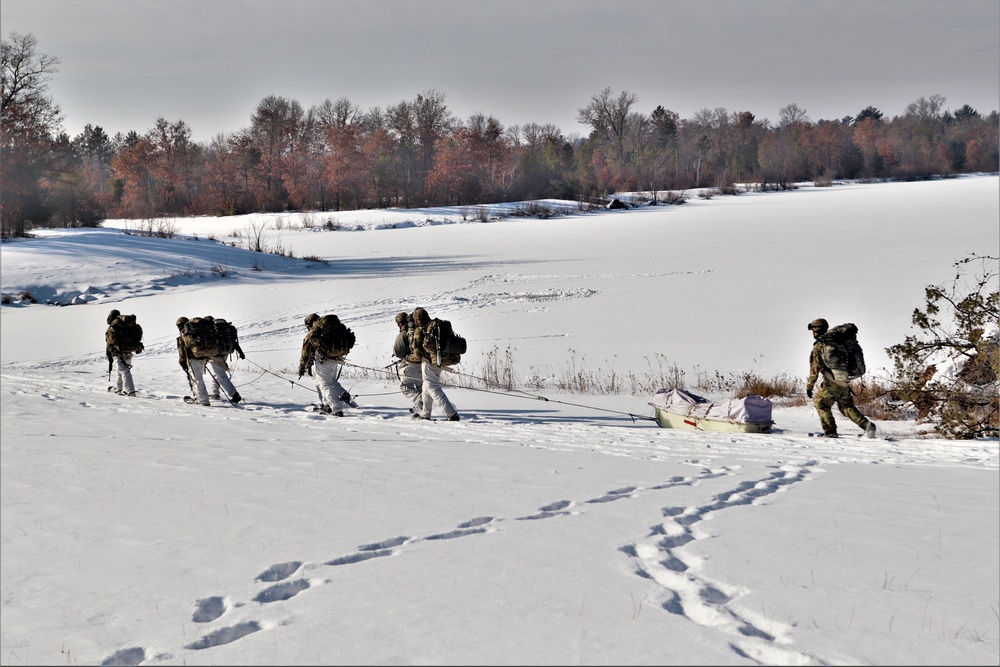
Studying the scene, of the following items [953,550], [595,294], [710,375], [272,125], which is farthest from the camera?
[272,125]

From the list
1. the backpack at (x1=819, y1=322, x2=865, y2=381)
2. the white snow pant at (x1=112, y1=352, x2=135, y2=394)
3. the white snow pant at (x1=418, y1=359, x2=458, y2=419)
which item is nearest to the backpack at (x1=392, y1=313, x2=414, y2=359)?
the white snow pant at (x1=418, y1=359, x2=458, y2=419)

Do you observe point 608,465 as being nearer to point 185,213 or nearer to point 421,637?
point 421,637

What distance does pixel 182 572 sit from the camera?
16.9 ft

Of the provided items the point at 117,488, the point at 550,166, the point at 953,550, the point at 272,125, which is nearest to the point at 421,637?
the point at 953,550

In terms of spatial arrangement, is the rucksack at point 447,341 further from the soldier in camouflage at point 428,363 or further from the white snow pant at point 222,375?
A: the white snow pant at point 222,375

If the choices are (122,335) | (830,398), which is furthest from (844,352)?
(122,335)

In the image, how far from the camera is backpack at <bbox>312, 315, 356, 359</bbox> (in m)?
12.8

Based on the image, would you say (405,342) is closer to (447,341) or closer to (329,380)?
(447,341)

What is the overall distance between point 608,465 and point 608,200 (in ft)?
244

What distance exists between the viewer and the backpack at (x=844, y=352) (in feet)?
35.6

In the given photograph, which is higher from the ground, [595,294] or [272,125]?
[272,125]

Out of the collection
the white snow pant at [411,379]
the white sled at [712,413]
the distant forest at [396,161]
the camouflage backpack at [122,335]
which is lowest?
the white sled at [712,413]

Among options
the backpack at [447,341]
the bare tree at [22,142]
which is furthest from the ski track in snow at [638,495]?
the bare tree at [22,142]

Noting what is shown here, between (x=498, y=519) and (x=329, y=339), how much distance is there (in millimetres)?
7203
